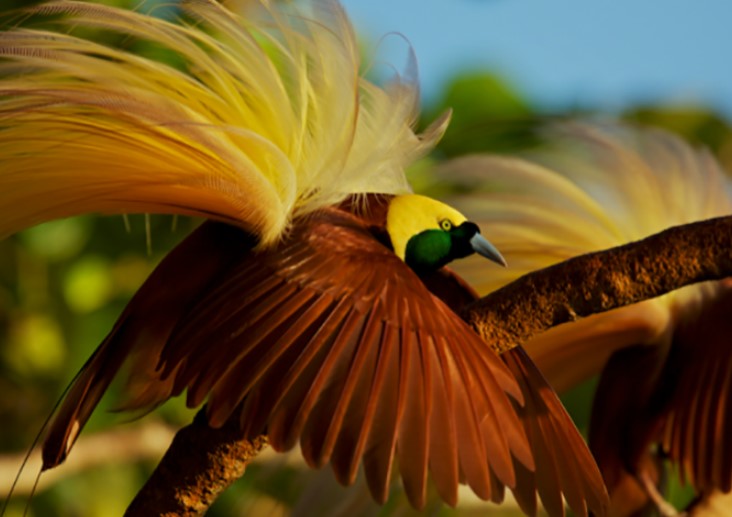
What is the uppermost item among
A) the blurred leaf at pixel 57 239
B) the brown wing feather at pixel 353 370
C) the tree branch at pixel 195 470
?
the brown wing feather at pixel 353 370

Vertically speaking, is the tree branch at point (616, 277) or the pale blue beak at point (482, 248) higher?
the tree branch at point (616, 277)

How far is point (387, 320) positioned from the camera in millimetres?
1152

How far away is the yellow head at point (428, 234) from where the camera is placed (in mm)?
1415

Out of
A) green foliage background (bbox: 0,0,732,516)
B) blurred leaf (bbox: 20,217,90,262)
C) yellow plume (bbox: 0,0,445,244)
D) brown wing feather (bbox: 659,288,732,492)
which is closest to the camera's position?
yellow plume (bbox: 0,0,445,244)

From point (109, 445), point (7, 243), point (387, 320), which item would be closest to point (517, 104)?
point (7, 243)

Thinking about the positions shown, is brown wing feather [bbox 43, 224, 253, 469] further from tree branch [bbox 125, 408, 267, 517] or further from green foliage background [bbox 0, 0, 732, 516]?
green foliage background [bbox 0, 0, 732, 516]

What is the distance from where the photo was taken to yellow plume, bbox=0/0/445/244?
4.18ft

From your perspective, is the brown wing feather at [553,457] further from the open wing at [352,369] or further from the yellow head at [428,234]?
the yellow head at [428,234]

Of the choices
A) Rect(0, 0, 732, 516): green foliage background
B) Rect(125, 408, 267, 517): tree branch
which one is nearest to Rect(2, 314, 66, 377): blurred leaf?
Rect(0, 0, 732, 516): green foliage background

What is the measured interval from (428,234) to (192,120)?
30 centimetres

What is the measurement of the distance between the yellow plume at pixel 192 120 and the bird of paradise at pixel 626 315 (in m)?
0.53

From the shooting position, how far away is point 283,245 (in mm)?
1263

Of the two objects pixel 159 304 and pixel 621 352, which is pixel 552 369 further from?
pixel 159 304

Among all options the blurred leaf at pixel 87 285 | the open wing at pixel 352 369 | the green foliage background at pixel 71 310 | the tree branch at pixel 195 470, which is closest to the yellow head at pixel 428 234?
the open wing at pixel 352 369
